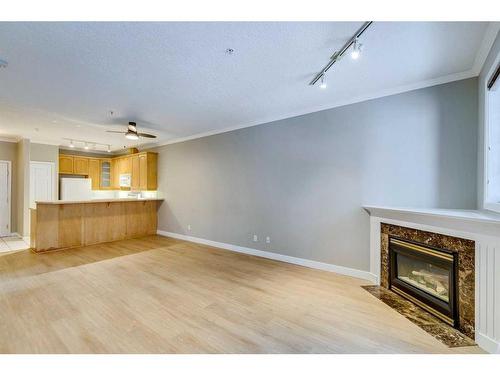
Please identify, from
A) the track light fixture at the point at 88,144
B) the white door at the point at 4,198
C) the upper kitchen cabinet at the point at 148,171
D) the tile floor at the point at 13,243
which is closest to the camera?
the tile floor at the point at 13,243

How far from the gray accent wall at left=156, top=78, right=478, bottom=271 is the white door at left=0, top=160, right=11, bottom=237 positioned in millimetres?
5251

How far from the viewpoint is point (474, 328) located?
6.81 ft

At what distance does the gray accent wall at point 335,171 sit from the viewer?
9.23 feet

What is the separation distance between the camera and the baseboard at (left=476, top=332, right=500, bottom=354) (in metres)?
1.86

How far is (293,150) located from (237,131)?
4.87ft

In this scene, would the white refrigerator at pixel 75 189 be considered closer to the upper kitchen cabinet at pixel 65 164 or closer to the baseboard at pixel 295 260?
the upper kitchen cabinet at pixel 65 164

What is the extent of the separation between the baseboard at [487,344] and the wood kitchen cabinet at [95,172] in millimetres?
9583

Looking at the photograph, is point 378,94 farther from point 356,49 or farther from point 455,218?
point 455,218

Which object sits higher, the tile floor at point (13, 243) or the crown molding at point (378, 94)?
the crown molding at point (378, 94)

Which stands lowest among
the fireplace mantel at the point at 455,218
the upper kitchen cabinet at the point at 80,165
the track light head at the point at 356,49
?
the fireplace mantel at the point at 455,218

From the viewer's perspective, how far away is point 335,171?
3.69m

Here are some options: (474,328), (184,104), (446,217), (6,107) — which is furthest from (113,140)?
(474,328)

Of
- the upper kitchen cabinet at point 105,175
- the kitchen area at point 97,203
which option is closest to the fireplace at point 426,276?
the kitchen area at point 97,203

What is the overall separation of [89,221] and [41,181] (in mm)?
2376
